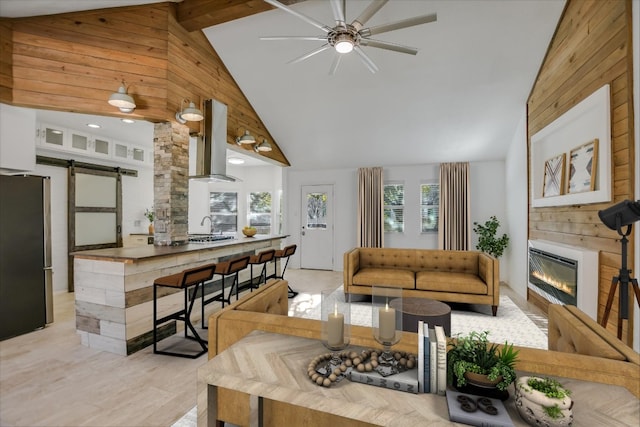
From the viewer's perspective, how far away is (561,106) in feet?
11.6

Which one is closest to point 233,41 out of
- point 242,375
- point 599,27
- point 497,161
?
point 599,27

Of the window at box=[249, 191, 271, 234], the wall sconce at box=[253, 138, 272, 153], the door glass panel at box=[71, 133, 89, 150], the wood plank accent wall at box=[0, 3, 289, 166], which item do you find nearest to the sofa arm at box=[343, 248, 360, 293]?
the wall sconce at box=[253, 138, 272, 153]

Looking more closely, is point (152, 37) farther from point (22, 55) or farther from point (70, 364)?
point (70, 364)

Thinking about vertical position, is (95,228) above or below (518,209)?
below

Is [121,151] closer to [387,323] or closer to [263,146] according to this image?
[263,146]

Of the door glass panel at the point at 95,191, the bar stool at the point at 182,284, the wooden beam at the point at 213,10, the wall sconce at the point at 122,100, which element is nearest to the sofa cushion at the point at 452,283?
the bar stool at the point at 182,284

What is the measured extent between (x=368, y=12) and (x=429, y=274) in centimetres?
335

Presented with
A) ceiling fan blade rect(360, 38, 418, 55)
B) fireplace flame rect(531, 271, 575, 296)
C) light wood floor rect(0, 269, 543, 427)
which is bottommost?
light wood floor rect(0, 269, 543, 427)

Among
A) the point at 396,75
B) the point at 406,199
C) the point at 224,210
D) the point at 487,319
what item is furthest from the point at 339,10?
the point at 224,210

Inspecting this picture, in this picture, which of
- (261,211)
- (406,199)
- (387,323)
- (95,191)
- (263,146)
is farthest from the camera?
(261,211)

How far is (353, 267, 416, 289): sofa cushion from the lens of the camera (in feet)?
14.0

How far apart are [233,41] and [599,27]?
4026 mm

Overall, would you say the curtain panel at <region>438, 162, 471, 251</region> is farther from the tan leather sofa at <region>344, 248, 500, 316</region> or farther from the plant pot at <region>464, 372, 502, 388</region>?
the plant pot at <region>464, 372, 502, 388</region>

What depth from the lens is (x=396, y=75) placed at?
14.3 feet
